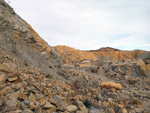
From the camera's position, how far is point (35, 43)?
524 cm

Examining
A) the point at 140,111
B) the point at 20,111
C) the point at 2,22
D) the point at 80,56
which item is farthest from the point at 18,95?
the point at 80,56

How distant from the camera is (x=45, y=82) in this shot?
3.12 metres

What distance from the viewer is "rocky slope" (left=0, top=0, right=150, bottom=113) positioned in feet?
6.70

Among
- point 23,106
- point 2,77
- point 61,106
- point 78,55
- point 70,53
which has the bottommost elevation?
point 61,106

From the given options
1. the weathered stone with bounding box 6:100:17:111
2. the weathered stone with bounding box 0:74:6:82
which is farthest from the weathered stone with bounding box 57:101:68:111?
the weathered stone with bounding box 0:74:6:82

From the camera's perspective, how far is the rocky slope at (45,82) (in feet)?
6.70

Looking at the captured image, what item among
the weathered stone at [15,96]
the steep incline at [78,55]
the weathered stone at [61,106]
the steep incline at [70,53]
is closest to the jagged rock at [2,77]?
the weathered stone at [15,96]

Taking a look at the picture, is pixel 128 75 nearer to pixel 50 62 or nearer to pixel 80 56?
pixel 50 62

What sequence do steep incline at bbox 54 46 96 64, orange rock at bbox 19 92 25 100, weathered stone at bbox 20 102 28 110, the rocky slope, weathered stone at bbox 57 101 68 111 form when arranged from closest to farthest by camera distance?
weathered stone at bbox 20 102 28 110, orange rock at bbox 19 92 25 100, the rocky slope, weathered stone at bbox 57 101 68 111, steep incline at bbox 54 46 96 64

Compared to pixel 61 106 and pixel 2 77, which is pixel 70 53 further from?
pixel 2 77

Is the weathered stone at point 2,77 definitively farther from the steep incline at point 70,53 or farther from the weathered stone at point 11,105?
the steep incline at point 70,53

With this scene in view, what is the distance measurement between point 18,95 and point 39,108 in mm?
493

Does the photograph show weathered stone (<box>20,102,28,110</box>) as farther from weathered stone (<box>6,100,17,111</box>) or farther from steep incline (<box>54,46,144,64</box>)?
steep incline (<box>54,46,144,64</box>)

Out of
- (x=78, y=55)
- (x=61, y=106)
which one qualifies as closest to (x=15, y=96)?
(x=61, y=106)
